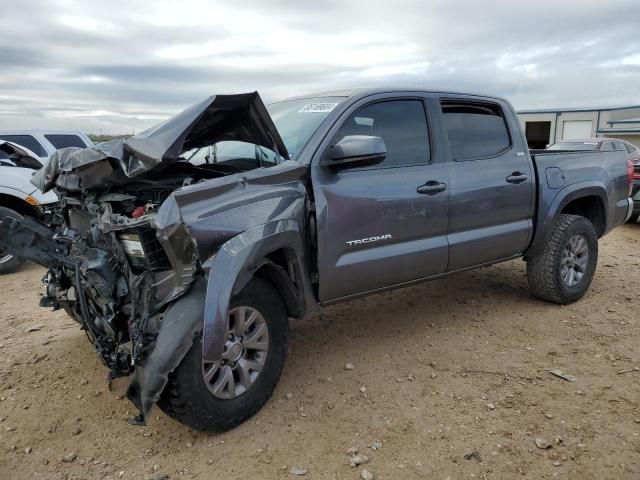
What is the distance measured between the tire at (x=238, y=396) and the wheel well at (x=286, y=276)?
5 centimetres

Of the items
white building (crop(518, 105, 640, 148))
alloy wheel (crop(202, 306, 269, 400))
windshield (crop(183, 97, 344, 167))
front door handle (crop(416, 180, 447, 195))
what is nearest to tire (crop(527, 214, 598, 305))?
front door handle (crop(416, 180, 447, 195))

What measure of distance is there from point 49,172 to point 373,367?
8.50 feet

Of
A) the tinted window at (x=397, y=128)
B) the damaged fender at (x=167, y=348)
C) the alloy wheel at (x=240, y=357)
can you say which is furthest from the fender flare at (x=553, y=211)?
the damaged fender at (x=167, y=348)

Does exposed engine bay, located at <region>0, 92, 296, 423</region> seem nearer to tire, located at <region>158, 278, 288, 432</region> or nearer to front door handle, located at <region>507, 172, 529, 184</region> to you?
tire, located at <region>158, 278, 288, 432</region>

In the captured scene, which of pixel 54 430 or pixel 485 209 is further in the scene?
pixel 485 209

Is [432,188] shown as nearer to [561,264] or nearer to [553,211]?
[553,211]

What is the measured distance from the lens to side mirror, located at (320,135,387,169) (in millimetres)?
3355

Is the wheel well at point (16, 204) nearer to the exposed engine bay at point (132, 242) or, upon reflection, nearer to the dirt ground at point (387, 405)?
the dirt ground at point (387, 405)

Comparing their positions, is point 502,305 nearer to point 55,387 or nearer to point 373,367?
point 373,367

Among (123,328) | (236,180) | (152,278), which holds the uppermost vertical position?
(236,180)

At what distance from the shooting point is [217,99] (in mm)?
3109

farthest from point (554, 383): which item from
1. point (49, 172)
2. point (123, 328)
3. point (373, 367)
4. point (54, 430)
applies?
point (49, 172)

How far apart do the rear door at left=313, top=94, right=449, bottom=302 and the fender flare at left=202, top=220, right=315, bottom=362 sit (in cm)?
17

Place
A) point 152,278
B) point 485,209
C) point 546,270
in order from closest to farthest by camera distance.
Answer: point 152,278 → point 485,209 → point 546,270
